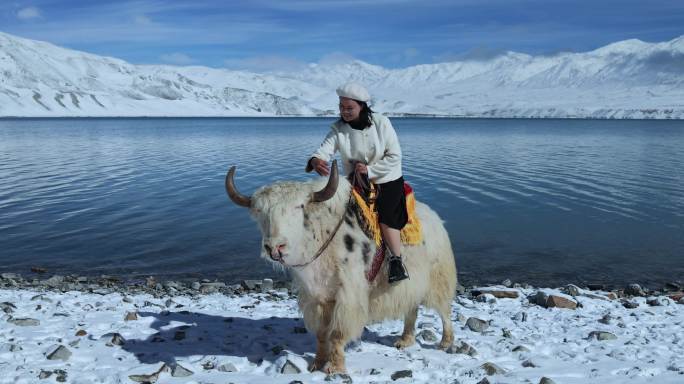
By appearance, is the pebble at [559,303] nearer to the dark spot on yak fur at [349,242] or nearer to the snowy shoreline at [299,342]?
the snowy shoreline at [299,342]

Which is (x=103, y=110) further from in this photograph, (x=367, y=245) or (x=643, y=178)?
(x=367, y=245)

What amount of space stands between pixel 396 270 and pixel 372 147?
1.16m

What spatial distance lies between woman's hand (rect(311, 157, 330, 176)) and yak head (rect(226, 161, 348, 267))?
0.16 m

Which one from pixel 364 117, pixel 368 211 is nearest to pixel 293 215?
pixel 368 211

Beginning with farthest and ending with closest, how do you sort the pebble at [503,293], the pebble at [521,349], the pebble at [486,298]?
the pebble at [503,293] → the pebble at [486,298] → the pebble at [521,349]

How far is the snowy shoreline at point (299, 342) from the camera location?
5.17 m

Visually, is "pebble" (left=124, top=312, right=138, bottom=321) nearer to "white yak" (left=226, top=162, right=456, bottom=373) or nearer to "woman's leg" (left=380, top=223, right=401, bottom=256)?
"white yak" (left=226, top=162, right=456, bottom=373)

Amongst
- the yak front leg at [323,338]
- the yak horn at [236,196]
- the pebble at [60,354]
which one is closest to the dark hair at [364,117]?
the yak horn at [236,196]

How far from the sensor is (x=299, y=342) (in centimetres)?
621

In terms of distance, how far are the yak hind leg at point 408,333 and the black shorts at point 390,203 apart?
1370 millimetres

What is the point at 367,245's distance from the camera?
521 cm

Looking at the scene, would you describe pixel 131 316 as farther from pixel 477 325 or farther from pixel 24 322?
pixel 477 325

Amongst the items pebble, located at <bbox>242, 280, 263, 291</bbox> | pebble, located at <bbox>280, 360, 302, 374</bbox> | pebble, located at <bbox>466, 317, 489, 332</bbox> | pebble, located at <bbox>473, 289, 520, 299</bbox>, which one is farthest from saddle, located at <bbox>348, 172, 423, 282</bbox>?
pebble, located at <bbox>242, 280, 263, 291</bbox>

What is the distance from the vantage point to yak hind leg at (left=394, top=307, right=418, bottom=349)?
20.2 ft
